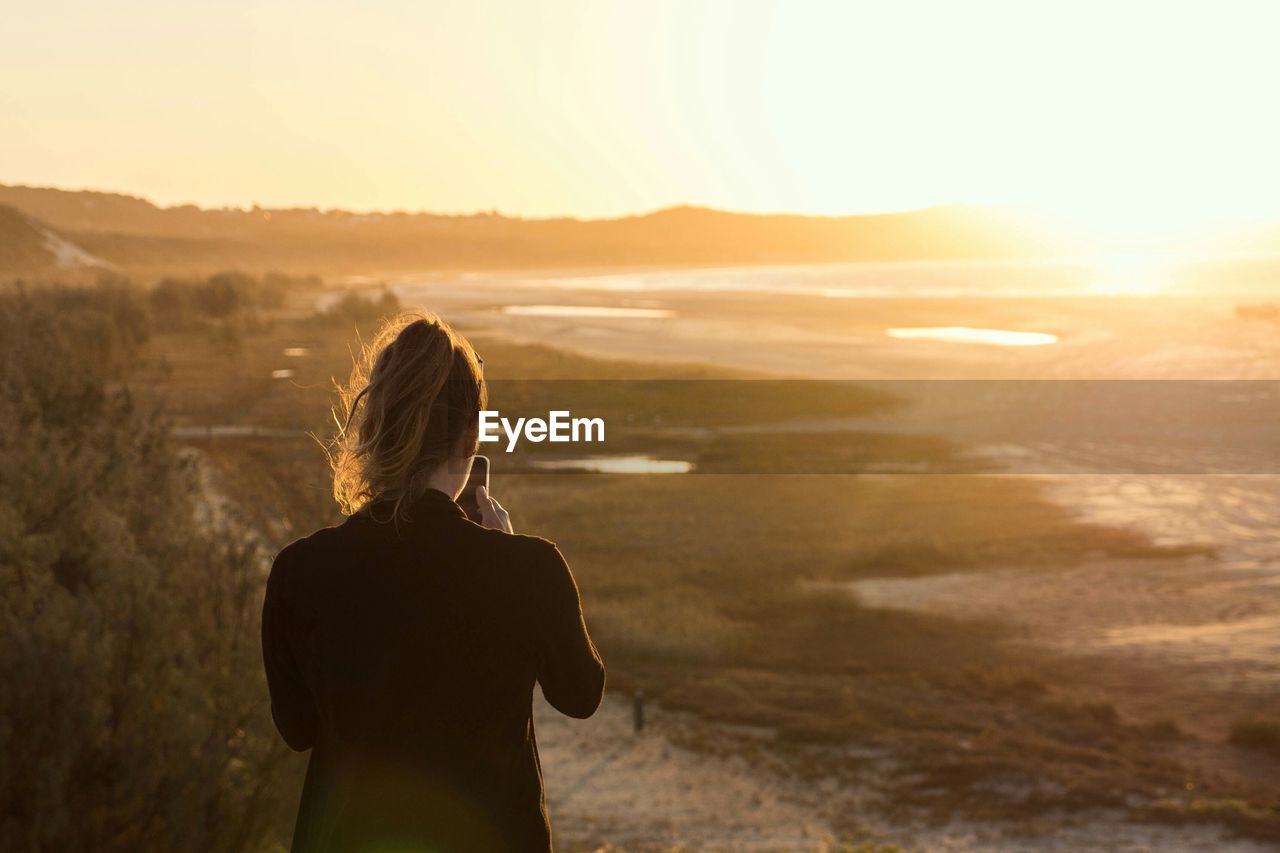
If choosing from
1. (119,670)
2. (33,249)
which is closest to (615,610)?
(119,670)

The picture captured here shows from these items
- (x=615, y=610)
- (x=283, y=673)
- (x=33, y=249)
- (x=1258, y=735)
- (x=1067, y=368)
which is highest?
(x=33, y=249)

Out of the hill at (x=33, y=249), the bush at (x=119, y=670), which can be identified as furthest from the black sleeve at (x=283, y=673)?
the hill at (x=33, y=249)

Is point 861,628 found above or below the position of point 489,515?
below

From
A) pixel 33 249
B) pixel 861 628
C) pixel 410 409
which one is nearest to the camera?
pixel 410 409

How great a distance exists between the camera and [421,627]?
7.18 ft

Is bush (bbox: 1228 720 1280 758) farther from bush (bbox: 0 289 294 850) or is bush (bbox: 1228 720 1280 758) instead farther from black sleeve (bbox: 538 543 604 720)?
black sleeve (bbox: 538 543 604 720)

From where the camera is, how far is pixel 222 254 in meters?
156

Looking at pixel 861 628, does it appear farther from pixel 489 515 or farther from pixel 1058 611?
pixel 489 515

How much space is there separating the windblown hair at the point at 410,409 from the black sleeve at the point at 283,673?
0.72 feet

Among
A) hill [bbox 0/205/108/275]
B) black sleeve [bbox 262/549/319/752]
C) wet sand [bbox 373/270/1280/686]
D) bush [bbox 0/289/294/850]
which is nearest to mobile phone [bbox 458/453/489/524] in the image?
black sleeve [bbox 262/549/319/752]

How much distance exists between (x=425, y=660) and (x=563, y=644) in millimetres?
235

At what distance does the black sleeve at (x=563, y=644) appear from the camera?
86.7 inches

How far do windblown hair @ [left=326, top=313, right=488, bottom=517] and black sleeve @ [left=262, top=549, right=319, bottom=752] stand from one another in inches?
8.6

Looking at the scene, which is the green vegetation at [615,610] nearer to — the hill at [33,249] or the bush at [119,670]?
the bush at [119,670]
